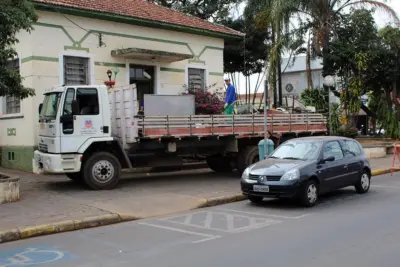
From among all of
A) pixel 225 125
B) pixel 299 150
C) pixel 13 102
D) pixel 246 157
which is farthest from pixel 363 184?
pixel 13 102

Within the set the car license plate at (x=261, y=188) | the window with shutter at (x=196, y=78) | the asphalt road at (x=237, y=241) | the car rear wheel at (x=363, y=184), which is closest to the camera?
the asphalt road at (x=237, y=241)

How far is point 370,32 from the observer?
24.0 m

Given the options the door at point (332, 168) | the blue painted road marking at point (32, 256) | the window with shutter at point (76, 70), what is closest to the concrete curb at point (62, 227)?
the blue painted road marking at point (32, 256)

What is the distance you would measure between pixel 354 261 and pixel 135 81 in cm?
1338

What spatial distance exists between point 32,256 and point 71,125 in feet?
17.9

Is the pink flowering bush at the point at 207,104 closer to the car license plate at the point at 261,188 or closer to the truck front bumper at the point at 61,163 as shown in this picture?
the truck front bumper at the point at 61,163

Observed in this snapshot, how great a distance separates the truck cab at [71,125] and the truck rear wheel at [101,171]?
0.32 meters

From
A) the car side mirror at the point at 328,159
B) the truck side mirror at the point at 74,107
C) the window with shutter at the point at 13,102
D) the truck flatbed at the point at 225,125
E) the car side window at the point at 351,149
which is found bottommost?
the car side mirror at the point at 328,159

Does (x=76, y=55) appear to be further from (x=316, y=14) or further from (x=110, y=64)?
(x=316, y=14)

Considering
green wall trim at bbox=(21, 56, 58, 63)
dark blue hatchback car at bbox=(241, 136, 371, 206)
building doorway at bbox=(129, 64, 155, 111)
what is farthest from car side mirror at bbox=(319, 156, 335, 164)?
green wall trim at bbox=(21, 56, 58, 63)

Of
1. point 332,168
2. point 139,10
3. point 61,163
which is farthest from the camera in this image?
point 139,10

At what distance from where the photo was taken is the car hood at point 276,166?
9930 millimetres

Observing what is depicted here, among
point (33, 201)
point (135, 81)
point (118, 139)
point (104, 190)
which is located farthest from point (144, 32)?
point (33, 201)

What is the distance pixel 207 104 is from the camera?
16781 millimetres
